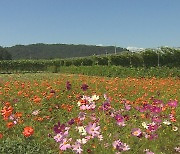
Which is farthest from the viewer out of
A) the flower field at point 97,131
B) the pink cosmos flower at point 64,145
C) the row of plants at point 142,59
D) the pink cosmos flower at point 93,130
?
the row of plants at point 142,59

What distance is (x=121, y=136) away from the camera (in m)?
4.90

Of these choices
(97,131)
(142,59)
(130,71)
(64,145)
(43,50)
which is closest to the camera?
(64,145)

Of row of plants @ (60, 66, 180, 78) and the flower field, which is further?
row of plants @ (60, 66, 180, 78)

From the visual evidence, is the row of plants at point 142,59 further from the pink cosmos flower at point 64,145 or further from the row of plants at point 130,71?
the pink cosmos flower at point 64,145

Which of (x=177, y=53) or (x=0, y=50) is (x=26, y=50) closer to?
(x=0, y=50)

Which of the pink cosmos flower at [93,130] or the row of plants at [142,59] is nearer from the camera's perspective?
the pink cosmos flower at [93,130]

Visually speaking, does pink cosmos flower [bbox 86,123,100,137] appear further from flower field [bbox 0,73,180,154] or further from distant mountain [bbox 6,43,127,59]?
distant mountain [bbox 6,43,127,59]

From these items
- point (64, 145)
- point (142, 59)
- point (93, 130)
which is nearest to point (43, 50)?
point (142, 59)

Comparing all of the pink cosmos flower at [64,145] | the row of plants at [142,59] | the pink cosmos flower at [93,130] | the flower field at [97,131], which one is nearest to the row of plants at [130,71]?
the row of plants at [142,59]

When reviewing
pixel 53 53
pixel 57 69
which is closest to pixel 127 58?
pixel 57 69

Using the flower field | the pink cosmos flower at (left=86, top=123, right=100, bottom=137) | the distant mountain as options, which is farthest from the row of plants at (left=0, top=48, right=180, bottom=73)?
the distant mountain

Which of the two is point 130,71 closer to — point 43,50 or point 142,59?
point 142,59

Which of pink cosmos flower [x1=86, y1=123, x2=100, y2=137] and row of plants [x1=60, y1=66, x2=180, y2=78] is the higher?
pink cosmos flower [x1=86, y1=123, x2=100, y2=137]

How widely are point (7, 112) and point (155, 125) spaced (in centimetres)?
179
